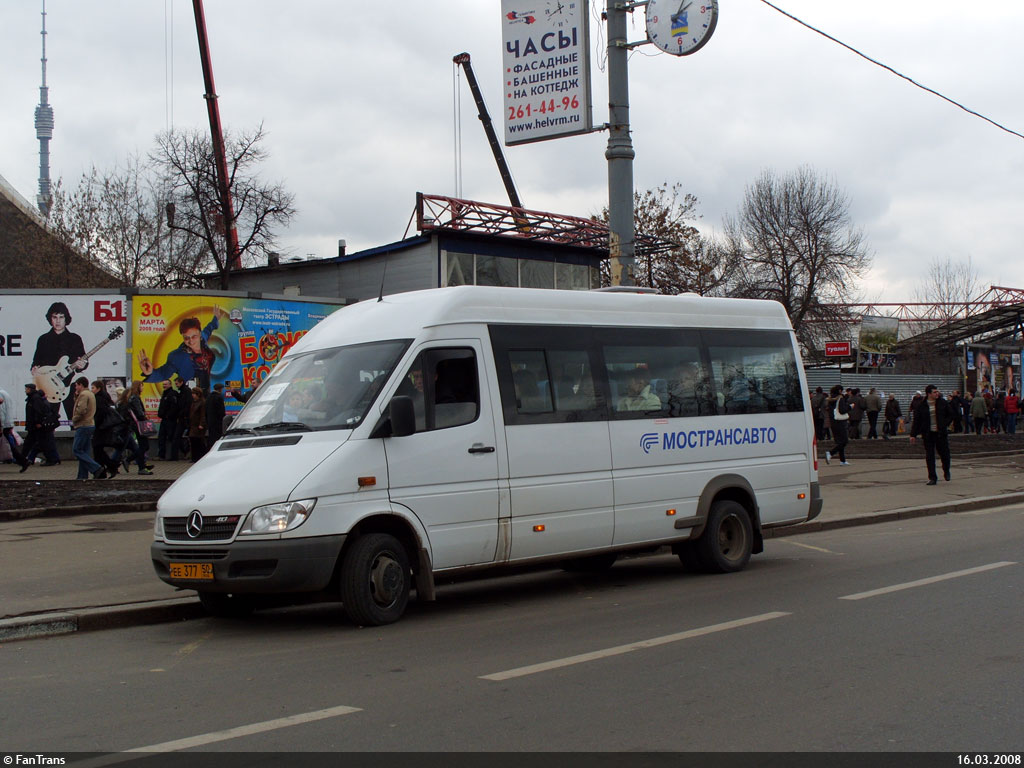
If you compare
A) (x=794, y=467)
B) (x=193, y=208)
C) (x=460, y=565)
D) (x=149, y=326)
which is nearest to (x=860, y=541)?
(x=794, y=467)

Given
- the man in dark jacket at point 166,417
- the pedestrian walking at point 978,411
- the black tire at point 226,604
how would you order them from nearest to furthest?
the black tire at point 226,604
the man in dark jacket at point 166,417
the pedestrian walking at point 978,411

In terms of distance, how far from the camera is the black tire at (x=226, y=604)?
28.8 ft

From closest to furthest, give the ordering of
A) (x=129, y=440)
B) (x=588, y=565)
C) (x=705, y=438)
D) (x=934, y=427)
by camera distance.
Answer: (x=705, y=438), (x=588, y=565), (x=934, y=427), (x=129, y=440)

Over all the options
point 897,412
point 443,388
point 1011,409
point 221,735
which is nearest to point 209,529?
point 443,388

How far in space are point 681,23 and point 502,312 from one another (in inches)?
259

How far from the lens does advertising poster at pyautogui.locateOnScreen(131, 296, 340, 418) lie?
25.3 m

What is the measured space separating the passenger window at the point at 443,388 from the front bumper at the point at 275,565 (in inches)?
51.0

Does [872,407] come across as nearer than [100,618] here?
No

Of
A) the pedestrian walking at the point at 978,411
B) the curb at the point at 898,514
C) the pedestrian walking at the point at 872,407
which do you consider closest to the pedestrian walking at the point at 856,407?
the pedestrian walking at the point at 872,407

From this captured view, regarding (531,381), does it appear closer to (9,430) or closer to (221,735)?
(221,735)

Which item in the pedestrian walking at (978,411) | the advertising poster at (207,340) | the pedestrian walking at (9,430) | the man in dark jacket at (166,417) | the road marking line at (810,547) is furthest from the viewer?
the pedestrian walking at (978,411)

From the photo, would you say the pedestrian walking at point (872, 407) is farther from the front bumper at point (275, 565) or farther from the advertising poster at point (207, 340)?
the front bumper at point (275, 565)

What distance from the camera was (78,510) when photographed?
46.6 feet

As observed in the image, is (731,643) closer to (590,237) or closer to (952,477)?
(952,477)
